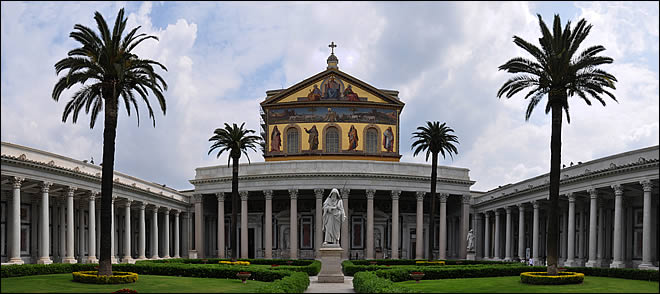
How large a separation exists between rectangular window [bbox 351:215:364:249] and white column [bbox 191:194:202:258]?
49.4 feet

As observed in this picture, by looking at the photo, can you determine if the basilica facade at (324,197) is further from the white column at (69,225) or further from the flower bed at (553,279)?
the flower bed at (553,279)

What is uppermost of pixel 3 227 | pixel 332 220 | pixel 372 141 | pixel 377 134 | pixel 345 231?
pixel 377 134

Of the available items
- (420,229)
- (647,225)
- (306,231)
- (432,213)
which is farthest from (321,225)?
(647,225)

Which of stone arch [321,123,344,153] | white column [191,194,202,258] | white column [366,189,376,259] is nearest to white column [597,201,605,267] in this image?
white column [366,189,376,259]

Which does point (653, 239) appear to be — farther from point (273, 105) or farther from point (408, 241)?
point (273, 105)

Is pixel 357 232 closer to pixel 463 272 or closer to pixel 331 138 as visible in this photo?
pixel 331 138

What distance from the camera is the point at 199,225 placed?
64750 millimetres

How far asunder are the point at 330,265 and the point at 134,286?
946 cm

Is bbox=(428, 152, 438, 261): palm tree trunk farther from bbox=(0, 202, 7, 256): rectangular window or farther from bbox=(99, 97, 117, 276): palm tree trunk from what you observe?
bbox=(0, 202, 7, 256): rectangular window

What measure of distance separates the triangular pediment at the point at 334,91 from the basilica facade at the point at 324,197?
0.34ft

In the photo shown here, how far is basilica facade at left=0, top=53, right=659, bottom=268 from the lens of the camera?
154 feet

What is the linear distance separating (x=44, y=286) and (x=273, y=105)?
41520mm

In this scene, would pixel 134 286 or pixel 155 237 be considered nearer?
pixel 134 286

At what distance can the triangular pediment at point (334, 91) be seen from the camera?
6781 cm
